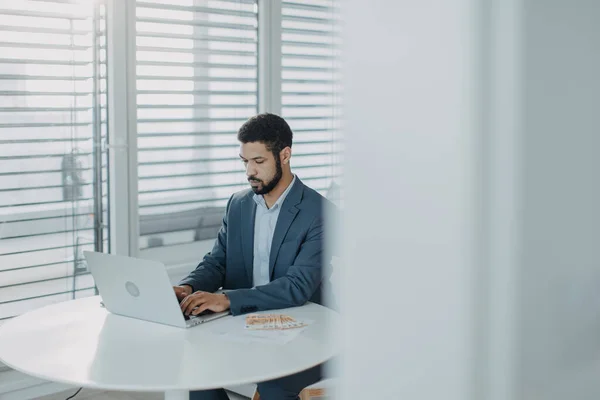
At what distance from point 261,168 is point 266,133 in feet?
0.45

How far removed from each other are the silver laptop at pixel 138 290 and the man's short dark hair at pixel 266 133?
72 centimetres

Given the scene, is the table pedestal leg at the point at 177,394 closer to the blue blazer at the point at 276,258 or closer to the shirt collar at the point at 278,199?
the blue blazer at the point at 276,258

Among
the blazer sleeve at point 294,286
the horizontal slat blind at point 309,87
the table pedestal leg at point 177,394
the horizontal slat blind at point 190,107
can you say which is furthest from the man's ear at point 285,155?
the horizontal slat blind at point 309,87

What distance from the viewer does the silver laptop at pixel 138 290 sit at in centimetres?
232

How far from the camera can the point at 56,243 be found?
12.2 ft

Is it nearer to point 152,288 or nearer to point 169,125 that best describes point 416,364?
point 152,288

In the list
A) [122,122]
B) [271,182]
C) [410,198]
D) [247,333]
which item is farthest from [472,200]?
[122,122]

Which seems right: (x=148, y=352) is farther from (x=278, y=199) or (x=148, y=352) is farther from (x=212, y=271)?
(x=278, y=199)

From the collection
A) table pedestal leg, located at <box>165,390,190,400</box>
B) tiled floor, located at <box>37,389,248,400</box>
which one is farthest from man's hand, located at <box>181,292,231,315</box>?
tiled floor, located at <box>37,389,248,400</box>

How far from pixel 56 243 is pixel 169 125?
0.86m

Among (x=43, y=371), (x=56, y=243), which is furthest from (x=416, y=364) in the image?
(x=56, y=243)

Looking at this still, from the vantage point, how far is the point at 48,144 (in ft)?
11.9

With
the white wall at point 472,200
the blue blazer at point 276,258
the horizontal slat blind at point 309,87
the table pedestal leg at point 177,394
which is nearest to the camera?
the white wall at point 472,200

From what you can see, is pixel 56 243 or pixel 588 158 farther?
pixel 56 243
